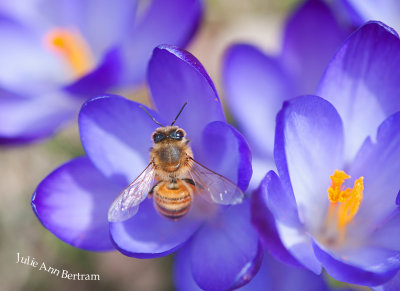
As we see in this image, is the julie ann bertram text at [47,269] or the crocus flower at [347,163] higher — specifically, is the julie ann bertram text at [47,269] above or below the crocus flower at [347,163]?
below

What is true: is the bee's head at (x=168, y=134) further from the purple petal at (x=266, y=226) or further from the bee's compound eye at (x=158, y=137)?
the purple petal at (x=266, y=226)

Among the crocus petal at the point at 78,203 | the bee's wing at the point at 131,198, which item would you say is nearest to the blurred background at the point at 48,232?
the crocus petal at the point at 78,203

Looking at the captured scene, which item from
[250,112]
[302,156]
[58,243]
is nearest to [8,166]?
[58,243]

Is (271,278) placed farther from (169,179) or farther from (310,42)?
(310,42)

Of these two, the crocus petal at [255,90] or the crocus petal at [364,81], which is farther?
the crocus petal at [255,90]

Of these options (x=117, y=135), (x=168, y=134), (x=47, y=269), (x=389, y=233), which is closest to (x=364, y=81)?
(x=389, y=233)

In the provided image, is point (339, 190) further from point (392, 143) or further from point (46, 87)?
point (46, 87)

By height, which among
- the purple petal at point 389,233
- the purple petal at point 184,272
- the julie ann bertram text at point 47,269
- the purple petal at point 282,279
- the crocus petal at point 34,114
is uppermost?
the purple petal at point 389,233

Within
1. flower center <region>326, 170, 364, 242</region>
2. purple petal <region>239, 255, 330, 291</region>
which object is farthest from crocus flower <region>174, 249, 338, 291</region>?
flower center <region>326, 170, 364, 242</region>
